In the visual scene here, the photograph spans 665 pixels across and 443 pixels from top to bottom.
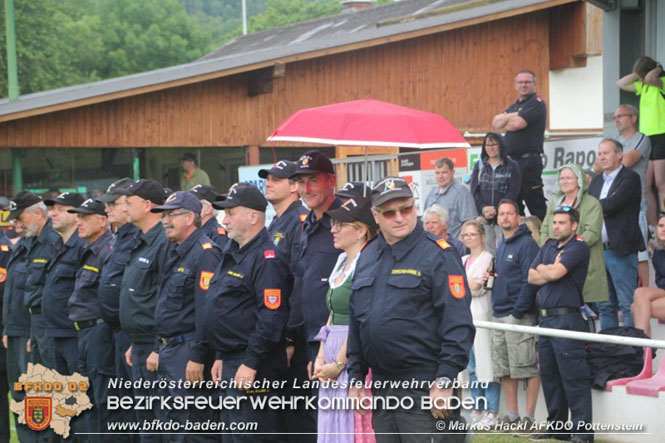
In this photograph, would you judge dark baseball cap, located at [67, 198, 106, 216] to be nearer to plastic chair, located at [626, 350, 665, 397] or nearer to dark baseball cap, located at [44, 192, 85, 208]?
dark baseball cap, located at [44, 192, 85, 208]

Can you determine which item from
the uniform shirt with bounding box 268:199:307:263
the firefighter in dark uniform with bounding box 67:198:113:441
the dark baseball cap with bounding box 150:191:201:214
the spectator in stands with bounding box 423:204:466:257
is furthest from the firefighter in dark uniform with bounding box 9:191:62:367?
the spectator in stands with bounding box 423:204:466:257

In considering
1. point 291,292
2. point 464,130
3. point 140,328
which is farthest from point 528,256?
point 464,130

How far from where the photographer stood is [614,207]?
991cm

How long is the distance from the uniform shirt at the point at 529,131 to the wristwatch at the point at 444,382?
6.40 metres

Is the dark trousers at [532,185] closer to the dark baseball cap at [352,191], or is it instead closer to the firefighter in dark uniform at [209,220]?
the firefighter in dark uniform at [209,220]

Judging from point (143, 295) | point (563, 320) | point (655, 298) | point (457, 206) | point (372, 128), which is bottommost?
point (563, 320)

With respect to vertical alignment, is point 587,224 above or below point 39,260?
above

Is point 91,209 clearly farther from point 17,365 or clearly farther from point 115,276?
point 17,365

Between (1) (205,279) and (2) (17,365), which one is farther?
(2) (17,365)

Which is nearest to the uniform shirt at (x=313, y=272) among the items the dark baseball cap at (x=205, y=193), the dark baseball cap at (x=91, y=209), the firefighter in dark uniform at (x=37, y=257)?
the dark baseball cap at (x=205, y=193)

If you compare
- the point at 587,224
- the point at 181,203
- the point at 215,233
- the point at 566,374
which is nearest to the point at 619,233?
the point at 587,224

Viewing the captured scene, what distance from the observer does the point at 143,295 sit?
26.7 feet

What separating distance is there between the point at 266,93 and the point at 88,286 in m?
9.58

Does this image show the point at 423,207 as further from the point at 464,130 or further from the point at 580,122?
the point at 580,122
